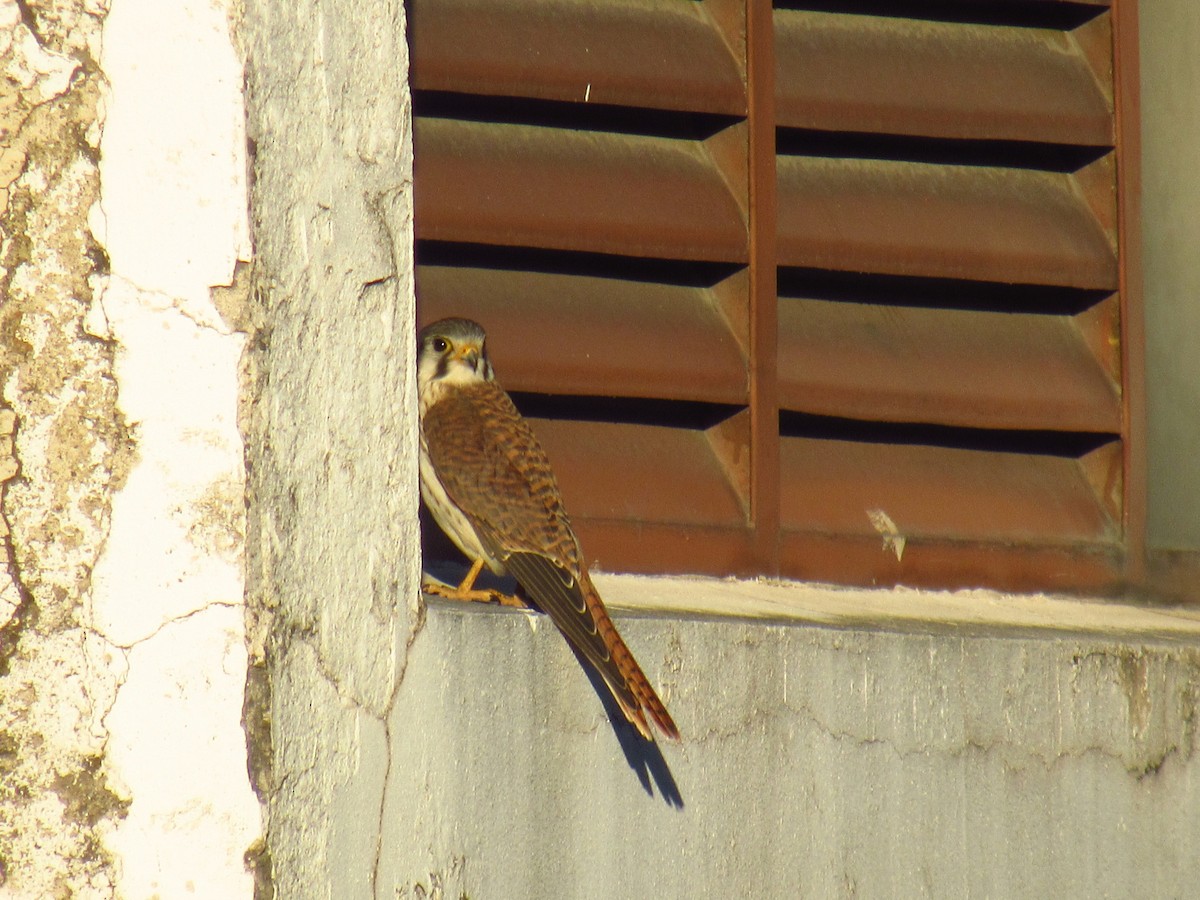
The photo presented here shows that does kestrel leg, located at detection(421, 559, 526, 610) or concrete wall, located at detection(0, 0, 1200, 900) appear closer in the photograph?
concrete wall, located at detection(0, 0, 1200, 900)

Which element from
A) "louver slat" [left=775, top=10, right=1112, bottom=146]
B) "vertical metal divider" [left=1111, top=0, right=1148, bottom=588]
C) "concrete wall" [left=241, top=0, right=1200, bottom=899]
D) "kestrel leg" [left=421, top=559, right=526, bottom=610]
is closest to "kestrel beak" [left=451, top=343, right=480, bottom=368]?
"kestrel leg" [left=421, top=559, right=526, bottom=610]

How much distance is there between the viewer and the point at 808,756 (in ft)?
8.50

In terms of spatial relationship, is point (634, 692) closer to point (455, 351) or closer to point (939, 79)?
point (455, 351)

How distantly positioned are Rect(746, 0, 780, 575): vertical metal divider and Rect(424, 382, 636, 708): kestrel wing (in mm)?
387

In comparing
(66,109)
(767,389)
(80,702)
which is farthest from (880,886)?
(66,109)

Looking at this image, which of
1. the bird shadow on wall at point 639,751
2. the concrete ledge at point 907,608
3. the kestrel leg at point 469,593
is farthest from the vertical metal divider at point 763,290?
the bird shadow on wall at point 639,751

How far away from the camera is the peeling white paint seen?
5.88 feet

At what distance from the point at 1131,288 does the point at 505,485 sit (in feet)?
4.41

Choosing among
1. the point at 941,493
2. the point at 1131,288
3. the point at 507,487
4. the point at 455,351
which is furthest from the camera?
the point at 1131,288

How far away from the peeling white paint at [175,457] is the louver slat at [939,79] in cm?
152

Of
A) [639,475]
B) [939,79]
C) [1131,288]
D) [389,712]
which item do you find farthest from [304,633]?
[1131,288]

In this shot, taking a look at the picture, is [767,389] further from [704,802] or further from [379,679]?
[379,679]

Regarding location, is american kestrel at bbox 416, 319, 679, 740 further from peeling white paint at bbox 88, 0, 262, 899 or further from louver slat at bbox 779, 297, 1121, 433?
peeling white paint at bbox 88, 0, 262, 899

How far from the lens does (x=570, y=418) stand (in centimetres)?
309
